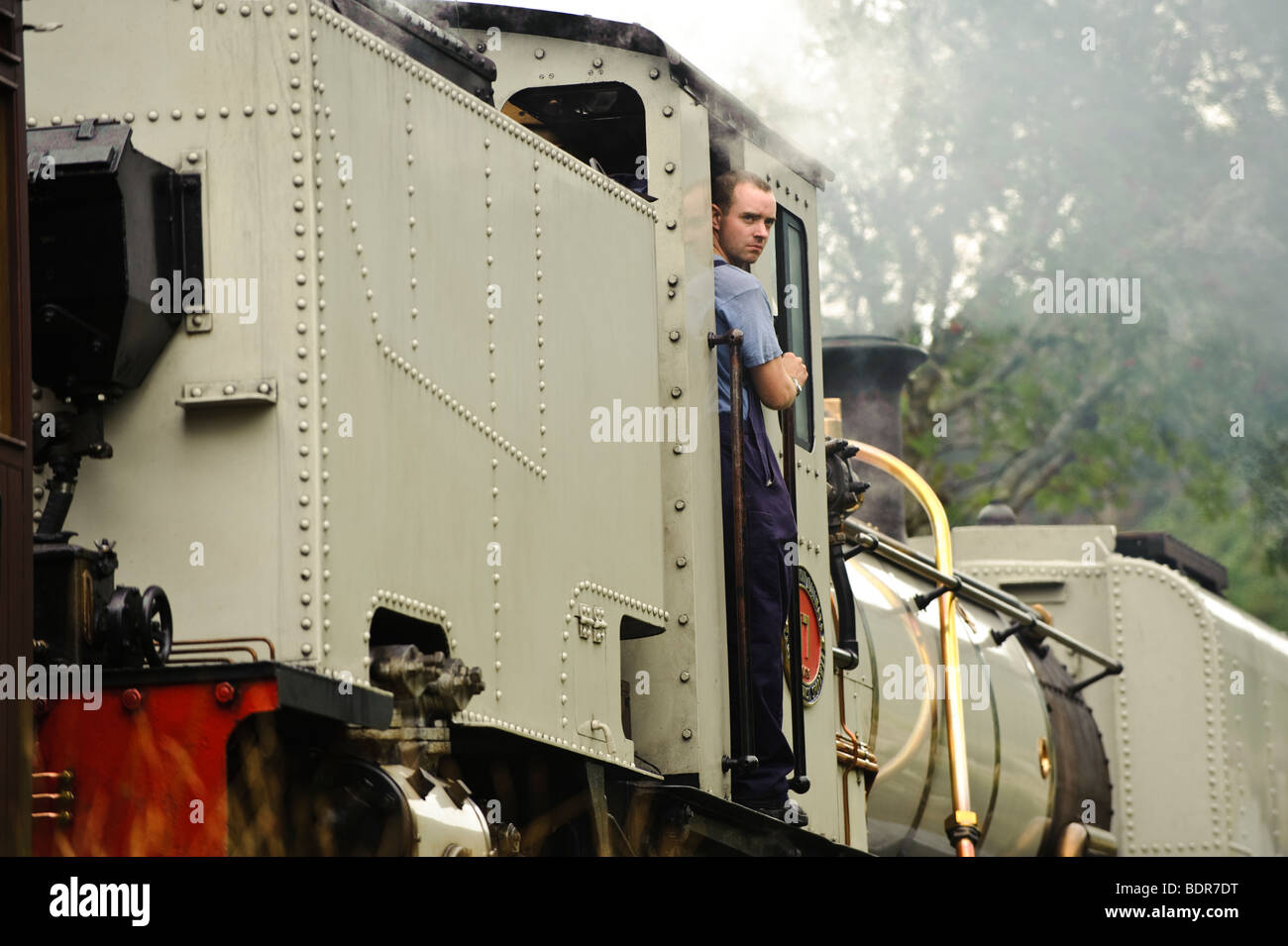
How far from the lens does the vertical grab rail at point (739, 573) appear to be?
5.58 metres

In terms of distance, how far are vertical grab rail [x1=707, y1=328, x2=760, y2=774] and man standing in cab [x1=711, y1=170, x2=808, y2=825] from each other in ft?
0.13

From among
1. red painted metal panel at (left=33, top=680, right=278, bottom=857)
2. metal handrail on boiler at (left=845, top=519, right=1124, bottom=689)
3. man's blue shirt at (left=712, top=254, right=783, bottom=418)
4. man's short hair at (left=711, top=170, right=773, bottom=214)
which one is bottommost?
red painted metal panel at (left=33, top=680, right=278, bottom=857)

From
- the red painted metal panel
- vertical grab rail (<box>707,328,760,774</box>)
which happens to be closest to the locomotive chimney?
vertical grab rail (<box>707,328,760,774</box>)

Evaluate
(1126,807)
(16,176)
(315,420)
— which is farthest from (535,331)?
(1126,807)

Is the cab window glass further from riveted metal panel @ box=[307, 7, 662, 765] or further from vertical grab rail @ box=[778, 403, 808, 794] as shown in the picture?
riveted metal panel @ box=[307, 7, 662, 765]

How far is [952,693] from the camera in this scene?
25.6 feet

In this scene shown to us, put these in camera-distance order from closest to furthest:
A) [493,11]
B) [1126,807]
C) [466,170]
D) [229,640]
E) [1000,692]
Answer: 1. [229,640]
2. [466,170]
3. [493,11]
4. [1000,692]
5. [1126,807]

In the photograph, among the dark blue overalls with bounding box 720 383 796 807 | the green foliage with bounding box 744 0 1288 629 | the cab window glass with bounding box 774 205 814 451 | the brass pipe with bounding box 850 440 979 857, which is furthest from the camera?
the green foliage with bounding box 744 0 1288 629

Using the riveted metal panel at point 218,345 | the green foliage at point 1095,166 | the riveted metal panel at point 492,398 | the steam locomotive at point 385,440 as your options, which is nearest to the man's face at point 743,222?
the steam locomotive at point 385,440

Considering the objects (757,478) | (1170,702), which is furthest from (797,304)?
(1170,702)

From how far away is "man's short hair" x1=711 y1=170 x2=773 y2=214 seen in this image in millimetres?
6023

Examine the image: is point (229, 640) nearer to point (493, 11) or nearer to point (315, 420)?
point (315, 420)
